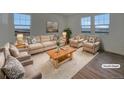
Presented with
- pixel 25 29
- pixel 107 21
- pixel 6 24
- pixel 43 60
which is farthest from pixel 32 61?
pixel 107 21

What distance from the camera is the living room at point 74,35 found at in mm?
1747

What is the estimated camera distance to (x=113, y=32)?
6.01 ft

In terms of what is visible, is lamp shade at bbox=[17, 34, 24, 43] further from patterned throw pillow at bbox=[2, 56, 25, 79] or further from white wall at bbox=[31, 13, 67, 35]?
patterned throw pillow at bbox=[2, 56, 25, 79]

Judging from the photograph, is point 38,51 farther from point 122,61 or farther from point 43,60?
point 122,61

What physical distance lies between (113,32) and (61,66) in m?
0.98

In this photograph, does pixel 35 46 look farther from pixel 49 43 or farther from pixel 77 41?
pixel 77 41

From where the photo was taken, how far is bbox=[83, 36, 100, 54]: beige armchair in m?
1.92

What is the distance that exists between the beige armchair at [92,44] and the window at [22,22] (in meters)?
0.97

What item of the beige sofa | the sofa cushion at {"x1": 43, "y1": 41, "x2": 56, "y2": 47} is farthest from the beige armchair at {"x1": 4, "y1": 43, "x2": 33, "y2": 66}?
the sofa cushion at {"x1": 43, "y1": 41, "x2": 56, "y2": 47}

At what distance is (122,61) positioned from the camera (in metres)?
1.78

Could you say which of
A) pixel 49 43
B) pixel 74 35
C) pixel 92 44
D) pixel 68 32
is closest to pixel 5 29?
pixel 49 43

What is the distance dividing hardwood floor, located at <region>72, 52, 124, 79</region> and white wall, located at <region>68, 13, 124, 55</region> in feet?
0.40

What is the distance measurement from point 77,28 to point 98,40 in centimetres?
40
